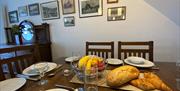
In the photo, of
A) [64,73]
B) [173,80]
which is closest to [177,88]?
[173,80]

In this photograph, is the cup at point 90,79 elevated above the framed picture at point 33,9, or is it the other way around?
the framed picture at point 33,9

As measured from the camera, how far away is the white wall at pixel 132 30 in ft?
7.00

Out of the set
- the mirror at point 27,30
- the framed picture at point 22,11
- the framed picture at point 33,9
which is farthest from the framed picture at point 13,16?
the framed picture at point 33,9

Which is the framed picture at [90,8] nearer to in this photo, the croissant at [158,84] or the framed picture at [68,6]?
the framed picture at [68,6]

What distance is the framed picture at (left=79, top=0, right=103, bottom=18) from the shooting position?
246 cm

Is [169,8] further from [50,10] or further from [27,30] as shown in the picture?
[27,30]

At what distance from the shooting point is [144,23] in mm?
2223

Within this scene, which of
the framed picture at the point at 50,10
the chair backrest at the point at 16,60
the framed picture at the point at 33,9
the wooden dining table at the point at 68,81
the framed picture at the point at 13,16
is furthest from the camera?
the framed picture at the point at 13,16

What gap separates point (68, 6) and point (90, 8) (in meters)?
0.46

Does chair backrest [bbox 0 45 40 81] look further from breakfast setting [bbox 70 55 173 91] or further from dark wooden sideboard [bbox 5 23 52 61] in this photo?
dark wooden sideboard [bbox 5 23 52 61]

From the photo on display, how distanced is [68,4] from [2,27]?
2147 mm

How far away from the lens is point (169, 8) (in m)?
2.08

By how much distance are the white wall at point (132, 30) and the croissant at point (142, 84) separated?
59.4 inches

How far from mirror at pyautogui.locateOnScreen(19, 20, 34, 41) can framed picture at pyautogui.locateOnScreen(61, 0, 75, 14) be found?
893 millimetres
